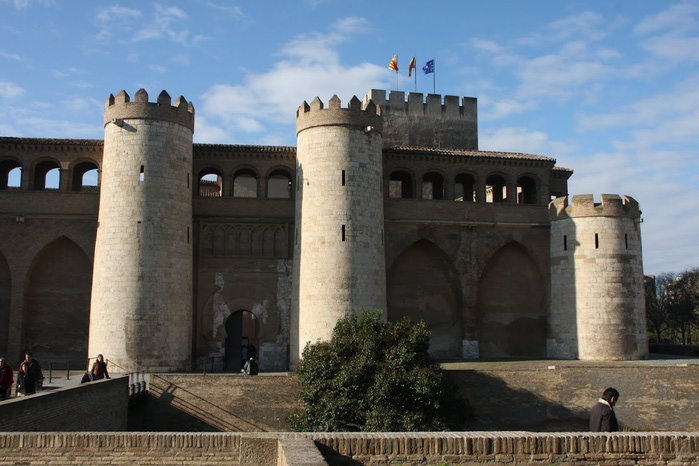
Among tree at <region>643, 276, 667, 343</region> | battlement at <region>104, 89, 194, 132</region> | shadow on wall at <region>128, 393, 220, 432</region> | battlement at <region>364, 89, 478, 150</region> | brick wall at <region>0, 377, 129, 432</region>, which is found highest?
battlement at <region>364, 89, 478, 150</region>

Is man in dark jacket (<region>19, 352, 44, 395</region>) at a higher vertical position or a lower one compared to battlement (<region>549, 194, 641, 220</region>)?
lower

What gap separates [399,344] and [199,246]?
9377 millimetres

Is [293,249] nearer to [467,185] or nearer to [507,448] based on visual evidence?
[467,185]

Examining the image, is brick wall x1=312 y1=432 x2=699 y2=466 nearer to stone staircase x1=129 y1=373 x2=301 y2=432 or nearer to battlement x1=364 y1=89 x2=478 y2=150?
stone staircase x1=129 y1=373 x2=301 y2=432

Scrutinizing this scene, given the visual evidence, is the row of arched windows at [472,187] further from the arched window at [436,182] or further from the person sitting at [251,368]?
the person sitting at [251,368]

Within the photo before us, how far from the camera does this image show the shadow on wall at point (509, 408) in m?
20.8

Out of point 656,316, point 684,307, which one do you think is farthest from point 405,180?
point 656,316

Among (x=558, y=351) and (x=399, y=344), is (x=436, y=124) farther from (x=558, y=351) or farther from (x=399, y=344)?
(x=399, y=344)

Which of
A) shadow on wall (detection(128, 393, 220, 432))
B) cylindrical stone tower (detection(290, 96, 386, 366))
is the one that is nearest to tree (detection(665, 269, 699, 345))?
cylindrical stone tower (detection(290, 96, 386, 366))

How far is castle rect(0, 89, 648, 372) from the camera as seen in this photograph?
2295cm

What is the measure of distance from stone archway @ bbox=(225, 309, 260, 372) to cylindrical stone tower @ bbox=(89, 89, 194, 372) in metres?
2.37

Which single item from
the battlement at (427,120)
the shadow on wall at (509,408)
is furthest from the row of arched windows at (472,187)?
the shadow on wall at (509,408)

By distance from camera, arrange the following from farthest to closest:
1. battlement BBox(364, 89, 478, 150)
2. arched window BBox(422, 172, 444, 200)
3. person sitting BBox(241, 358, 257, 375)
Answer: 1. battlement BBox(364, 89, 478, 150)
2. arched window BBox(422, 172, 444, 200)
3. person sitting BBox(241, 358, 257, 375)

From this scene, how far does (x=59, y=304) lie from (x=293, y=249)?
8.00 metres
